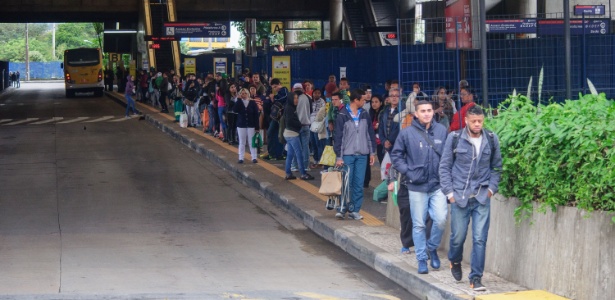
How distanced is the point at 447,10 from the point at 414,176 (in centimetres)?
389

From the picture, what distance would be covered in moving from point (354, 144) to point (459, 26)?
6.62 feet

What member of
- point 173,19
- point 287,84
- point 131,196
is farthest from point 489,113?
point 173,19

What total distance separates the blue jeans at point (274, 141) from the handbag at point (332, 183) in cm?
764

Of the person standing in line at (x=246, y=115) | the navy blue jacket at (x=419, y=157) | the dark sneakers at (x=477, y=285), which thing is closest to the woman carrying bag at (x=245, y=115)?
the person standing in line at (x=246, y=115)

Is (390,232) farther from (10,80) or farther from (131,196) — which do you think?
(10,80)

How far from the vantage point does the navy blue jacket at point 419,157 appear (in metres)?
10.2

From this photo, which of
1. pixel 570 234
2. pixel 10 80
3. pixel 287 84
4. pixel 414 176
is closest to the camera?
pixel 570 234

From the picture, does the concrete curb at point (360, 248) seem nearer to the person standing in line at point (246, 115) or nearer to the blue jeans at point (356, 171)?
the blue jeans at point (356, 171)

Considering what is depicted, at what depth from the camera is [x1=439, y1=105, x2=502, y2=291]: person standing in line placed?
9250mm

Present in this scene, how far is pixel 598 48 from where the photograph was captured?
20.4 meters

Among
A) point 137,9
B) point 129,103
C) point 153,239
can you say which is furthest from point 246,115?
point 137,9

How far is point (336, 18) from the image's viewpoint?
202ft

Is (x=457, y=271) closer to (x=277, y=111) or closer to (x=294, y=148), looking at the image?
(x=294, y=148)

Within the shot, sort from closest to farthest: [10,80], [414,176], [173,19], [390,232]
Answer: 1. [414,176]
2. [390,232]
3. [173,19]
4. [10,80]
